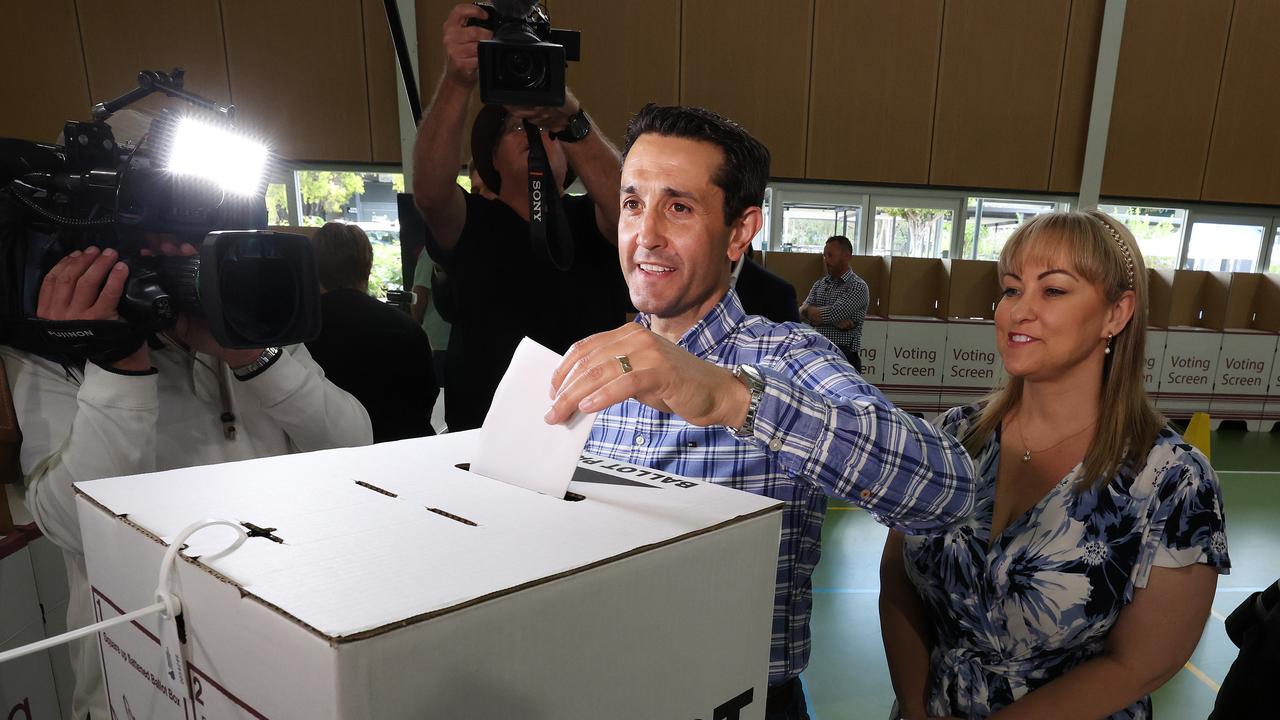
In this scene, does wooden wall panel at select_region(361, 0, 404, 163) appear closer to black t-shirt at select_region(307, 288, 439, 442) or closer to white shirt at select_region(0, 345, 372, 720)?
black t-shirt at select_region(307, 288, 439, 442)

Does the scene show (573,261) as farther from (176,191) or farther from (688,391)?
(688,391)

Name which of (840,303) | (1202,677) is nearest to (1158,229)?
(840,303)

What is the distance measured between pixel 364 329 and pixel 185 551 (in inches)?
55.9

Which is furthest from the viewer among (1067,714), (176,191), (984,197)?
(984,197)

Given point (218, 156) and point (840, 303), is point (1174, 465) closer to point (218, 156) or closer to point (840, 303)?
point (218, 156)

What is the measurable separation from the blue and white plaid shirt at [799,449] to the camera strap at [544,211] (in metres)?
0.40

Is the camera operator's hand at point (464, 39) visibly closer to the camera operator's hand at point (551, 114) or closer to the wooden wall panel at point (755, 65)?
the camera operator's hand at point (551, 114)

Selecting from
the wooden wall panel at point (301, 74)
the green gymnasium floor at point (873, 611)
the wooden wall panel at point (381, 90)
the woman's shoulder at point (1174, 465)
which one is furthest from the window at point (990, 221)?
the woman's shoulder at point (1174, 465)

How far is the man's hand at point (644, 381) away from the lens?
1.85 feet

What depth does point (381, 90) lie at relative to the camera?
199 inches

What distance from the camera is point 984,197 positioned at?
590cm

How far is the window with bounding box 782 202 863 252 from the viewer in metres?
5.88

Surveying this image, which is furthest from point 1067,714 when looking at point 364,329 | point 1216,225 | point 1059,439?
point 1216,225

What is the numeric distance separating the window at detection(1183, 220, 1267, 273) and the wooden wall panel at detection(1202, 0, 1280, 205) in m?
0.31
